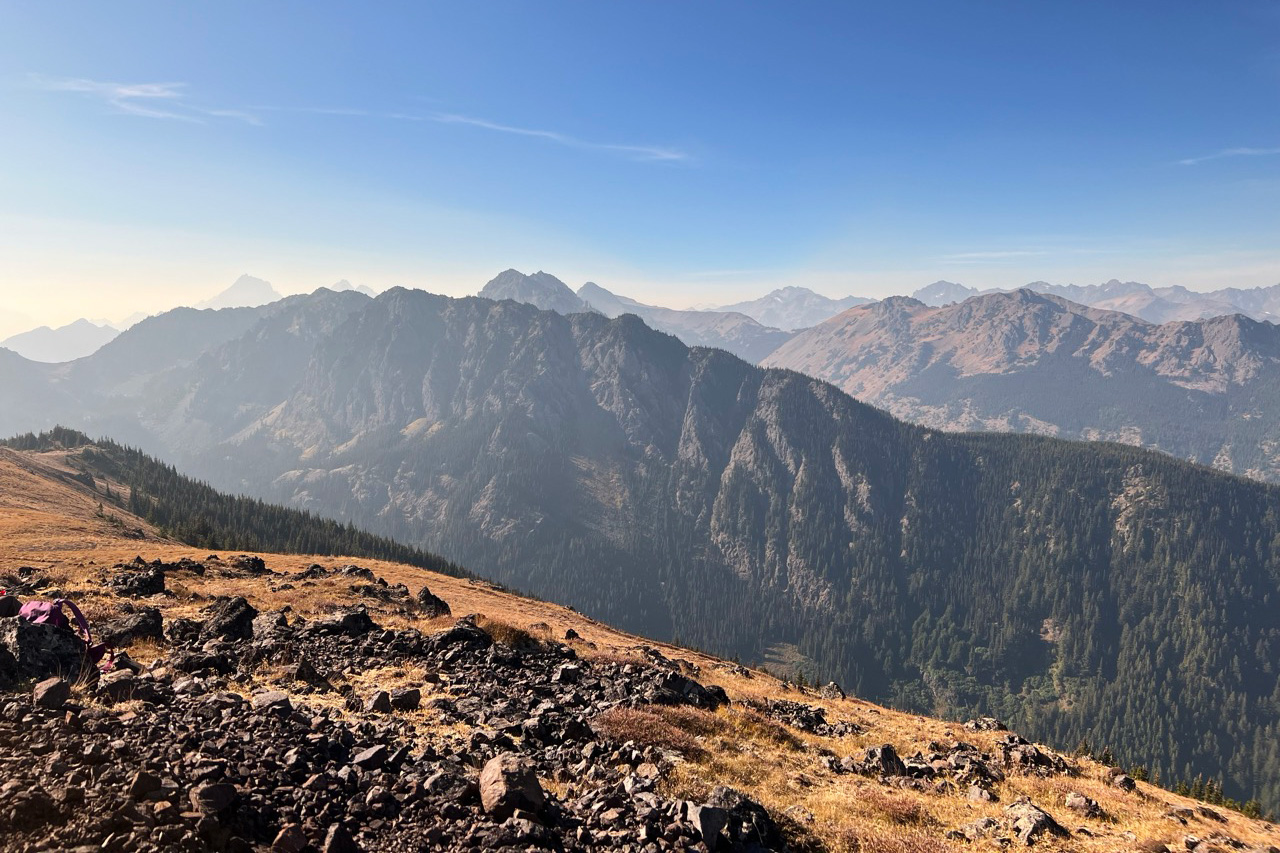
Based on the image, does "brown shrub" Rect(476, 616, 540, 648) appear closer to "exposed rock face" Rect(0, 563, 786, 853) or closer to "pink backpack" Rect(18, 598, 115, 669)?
"exposed rock face" Rect(0, 563, 786, 853)

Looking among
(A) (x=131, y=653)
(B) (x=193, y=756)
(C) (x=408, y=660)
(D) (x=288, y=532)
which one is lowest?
(D) (x=288, y=532)

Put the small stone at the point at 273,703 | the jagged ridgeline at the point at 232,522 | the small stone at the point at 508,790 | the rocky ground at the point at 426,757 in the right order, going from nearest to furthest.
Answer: the rocky ground at the point at 426,757 → the small stone at the point at 508,790 → the small stone at the point at 273,703 → the jagged ridgeline at the point at 232,522

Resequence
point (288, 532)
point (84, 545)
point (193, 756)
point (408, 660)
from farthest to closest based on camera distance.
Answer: point (288, 532)
point (84, 545)
point (408, 660)
point (193, 756)

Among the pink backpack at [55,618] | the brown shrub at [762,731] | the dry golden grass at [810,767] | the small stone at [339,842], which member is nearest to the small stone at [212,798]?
the small stone at [339,842]

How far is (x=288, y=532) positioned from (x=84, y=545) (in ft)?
421

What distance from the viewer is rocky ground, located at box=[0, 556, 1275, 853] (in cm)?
1080

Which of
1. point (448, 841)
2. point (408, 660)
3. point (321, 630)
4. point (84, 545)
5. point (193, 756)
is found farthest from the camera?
point (84, 545)

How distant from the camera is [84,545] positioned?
63969 millimetres

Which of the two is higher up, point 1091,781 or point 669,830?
point 669,830

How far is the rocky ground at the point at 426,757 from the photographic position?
35.4 ft

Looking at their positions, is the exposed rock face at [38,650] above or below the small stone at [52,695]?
below

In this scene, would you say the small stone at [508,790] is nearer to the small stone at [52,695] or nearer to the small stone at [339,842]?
the small stone at [339,842]

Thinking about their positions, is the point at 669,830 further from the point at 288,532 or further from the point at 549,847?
the point at 288,532

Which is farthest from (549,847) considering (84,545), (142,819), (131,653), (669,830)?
(84,545)
